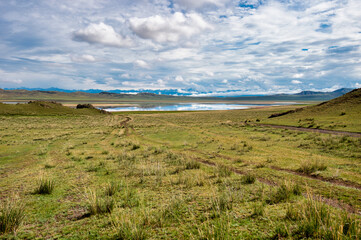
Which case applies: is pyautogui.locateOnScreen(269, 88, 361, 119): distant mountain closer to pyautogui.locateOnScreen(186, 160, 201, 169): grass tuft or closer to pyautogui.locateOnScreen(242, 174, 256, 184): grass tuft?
pyautogui.locateOnScreen(186, 160, 201, 169): grass tuft

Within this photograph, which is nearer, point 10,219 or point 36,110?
point 10,219

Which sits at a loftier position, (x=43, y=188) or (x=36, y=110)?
(x=36, y=110)

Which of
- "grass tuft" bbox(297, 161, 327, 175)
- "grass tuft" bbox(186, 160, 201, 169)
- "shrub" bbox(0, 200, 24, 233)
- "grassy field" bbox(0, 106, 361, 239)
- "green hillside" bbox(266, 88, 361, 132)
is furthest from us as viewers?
"green hillside" bbox(266, 88, 361, 132)

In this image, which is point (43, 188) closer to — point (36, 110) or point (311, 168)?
point (311, 168)

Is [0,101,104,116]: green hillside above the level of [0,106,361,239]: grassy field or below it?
above

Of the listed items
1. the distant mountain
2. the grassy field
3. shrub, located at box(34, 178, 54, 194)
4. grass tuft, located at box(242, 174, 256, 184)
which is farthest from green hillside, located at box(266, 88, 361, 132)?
shrub, located at box(34, 178, 54, 194)

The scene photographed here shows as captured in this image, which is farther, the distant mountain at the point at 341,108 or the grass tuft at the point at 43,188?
the distant mountain at the point at 341,108

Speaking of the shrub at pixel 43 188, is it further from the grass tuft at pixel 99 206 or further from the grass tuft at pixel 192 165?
the grass tuft at pixel 192 165

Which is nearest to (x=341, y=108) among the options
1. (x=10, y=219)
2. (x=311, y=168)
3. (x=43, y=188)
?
(x=311, y=168)

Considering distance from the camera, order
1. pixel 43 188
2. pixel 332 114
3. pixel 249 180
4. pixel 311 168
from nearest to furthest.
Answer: pixel 43 188, pixel 249 180, pixel 311 168, pixel 332 114

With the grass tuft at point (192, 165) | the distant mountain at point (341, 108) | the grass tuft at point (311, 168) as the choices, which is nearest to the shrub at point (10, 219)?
the grass tuft at point (192, 165)

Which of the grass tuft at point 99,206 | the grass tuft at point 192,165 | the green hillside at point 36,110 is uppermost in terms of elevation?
the green hillside at point 36,110

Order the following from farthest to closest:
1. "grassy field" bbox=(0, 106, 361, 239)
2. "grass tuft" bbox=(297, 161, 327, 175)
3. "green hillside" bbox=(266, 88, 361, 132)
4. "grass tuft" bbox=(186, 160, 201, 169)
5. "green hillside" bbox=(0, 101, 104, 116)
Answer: "green hillside" bbox=(0, 101, 104, 116) → "green hillside" bbox=(266, 88, 361, 132) → "grass tuft" bbox=(186, 160, 201, 169) → "grass tuft" bbox=(297, 161, 327, 175) → "grassy field" bbox=(0, 106, 361, 239)

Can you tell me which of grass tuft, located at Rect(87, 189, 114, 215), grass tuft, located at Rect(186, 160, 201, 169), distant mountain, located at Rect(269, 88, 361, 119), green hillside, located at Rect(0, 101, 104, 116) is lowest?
grass tuft, located at Rect(186, 160, 201, 169)
